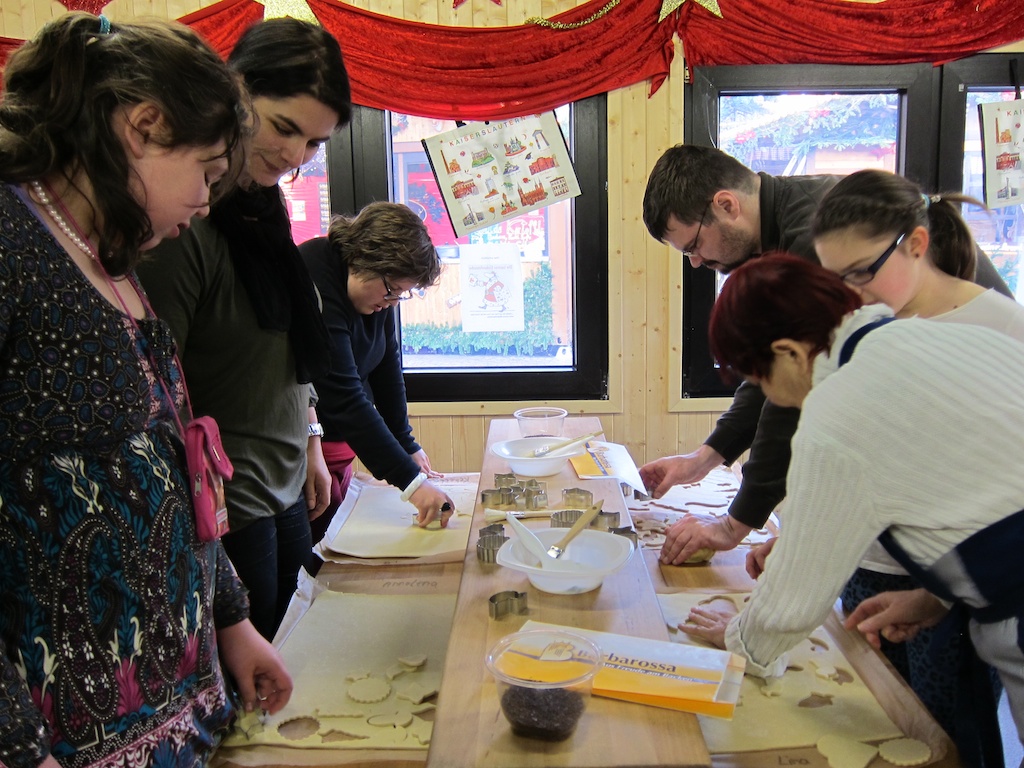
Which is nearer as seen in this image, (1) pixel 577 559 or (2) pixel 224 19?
(1) pixel 577 559

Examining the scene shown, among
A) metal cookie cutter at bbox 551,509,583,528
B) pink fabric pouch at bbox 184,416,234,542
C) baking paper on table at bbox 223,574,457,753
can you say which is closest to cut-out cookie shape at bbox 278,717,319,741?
baking paper on table at bbox 223,574,457,753

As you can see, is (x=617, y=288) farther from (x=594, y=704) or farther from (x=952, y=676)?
(x=594, y=704)

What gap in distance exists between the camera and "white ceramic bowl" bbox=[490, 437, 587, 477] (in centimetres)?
181

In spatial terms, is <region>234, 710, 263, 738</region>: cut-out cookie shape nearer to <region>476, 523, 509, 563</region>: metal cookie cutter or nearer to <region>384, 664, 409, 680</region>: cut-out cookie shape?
<region>384, 664, 409, 680</region>: cut-out cookie shape

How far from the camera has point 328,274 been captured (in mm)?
1848

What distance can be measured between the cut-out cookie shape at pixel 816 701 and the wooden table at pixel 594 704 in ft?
0.23

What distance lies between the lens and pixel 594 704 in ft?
2.88

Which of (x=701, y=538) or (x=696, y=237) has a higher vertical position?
(x=696, y=237)

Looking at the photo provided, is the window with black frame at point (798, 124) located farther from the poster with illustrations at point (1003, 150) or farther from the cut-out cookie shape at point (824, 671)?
the cut-out cookie shape at point (824, 671)

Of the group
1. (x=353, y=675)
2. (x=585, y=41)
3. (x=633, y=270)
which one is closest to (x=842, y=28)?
(x=585, y=41)

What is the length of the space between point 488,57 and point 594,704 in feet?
8.38

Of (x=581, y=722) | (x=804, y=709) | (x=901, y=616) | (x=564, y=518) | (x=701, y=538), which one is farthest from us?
(x=701, y=538)

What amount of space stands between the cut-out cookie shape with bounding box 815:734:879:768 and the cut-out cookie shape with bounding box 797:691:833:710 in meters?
0.07

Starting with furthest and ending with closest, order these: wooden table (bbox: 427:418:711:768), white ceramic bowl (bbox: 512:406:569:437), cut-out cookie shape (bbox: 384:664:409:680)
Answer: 1. white ceramic bowl (bbox: 512:406:569:437)
2. cut-out cookie shape (bbox: 384:664:409:680)
3. wooden table (bbox: 427:418:711:768)
